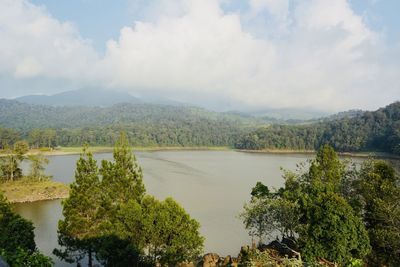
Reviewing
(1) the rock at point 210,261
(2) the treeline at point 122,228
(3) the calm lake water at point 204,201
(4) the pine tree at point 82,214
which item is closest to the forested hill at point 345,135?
(3) the calm lake water at point 204,201

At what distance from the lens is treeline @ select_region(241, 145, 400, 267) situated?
2150cm

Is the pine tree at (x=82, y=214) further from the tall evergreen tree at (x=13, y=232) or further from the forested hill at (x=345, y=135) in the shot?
the forested hill at (x=345, y=135)

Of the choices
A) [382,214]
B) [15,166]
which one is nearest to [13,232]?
[382,214]

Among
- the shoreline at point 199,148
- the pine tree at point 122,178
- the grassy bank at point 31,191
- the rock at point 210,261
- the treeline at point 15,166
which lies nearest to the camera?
the rock at point 210,261

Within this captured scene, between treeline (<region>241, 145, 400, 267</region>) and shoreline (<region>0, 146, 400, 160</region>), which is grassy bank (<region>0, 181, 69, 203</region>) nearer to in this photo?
treeline (<region>241, 145, 400, 267</region>)

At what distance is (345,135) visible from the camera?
442 ft

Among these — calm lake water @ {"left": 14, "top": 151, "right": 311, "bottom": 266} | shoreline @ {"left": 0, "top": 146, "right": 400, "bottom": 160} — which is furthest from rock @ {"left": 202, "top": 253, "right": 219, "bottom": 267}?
shoreline @ {"left": 0, "top": 146, "right": 400, "bottom": 160}

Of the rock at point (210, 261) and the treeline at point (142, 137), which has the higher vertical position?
the treeline at point (142, 137)

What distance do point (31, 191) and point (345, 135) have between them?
11529 cm

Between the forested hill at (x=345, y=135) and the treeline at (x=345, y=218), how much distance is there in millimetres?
87443

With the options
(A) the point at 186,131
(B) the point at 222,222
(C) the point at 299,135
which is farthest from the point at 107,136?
(B) the point at 222,222

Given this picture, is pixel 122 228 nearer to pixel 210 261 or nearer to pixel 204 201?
pixel 210 261

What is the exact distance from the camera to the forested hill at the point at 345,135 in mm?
120688

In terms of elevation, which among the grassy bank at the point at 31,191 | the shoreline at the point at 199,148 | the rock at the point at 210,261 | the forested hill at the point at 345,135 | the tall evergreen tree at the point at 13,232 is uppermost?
the forested hill at the point at 345,135
